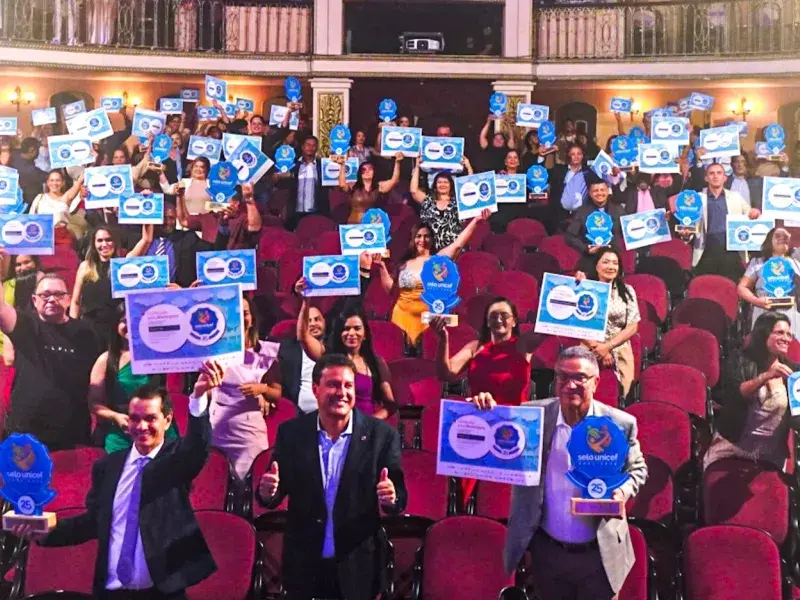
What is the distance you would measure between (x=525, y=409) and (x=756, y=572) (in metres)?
1.14

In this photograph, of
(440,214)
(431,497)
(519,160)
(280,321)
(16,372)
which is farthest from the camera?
(519,160)

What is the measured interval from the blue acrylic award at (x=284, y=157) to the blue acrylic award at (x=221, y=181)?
153 cm

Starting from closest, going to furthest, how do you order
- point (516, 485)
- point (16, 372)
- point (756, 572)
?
point (756, 572), point (516, 485), point (16, 372)

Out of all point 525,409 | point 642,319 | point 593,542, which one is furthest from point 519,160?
point 593,542

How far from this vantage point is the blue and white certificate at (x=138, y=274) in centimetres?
499

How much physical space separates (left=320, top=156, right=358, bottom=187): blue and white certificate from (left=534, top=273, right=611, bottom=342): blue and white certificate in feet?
10.1

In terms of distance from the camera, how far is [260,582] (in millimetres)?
3936

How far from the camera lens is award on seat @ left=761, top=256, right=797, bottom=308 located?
515 centimetres

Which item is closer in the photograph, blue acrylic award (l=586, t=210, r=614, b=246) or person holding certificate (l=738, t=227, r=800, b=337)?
person holding certificate (l=738, t=227, r=800, b=337)

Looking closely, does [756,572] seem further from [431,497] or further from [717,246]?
[717,246]

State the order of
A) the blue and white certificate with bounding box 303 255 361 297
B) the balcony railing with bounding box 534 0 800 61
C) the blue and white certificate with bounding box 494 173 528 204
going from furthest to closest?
the balcony railing with bounding box 534 0 800 61
the blue and white certificate with bounding box 494 173 528 204
the blue and white certificate with bounding box 303 255 361 297

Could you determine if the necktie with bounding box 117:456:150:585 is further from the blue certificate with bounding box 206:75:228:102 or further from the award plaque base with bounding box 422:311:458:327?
the blue certificate with bounding box 206:75:228:102

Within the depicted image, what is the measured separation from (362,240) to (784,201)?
247cm

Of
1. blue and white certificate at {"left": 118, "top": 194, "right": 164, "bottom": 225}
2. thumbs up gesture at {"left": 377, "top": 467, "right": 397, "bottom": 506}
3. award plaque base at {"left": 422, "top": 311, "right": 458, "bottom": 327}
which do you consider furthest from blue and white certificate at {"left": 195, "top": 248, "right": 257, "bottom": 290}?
thumbs up gesture at {"left": 377, "top": 467, "right": 397, "bottom": 506}
